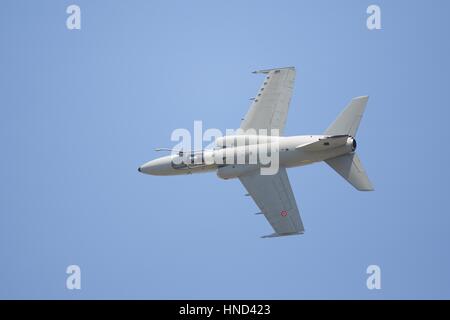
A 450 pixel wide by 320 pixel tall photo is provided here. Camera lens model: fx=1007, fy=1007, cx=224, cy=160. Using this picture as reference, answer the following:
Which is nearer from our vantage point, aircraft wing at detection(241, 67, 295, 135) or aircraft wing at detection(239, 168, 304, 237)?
aircraft wing at detection(239, 168, 304, 237)

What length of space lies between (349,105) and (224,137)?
928 centimetres

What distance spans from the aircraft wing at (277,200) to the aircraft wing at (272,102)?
379 cm

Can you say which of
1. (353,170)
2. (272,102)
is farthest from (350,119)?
(272,102)

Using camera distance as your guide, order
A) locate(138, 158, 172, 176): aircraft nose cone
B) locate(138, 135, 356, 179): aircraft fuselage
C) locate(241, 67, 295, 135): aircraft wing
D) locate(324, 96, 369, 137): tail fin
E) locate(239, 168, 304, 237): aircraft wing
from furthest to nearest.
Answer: locate(138, 158, 172, 176): aircraft nose cone
locate(241, 67, 295, 135): aircraft wing
locate(239, 168, 304, 237): aircraft wing
locate(324, 96, 369, 137): tail fin
locate(138, 135, 356, 179): aircraft fuselage

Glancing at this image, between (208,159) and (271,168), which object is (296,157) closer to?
(271,168)

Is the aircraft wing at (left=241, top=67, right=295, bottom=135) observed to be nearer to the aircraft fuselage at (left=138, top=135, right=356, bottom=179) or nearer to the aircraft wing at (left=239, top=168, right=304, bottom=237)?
the aircraft fuselage at (left=138, top=135, right=356, bottom=179)

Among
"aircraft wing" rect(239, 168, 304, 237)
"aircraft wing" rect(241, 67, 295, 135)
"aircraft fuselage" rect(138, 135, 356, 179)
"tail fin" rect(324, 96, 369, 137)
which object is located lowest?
"aircraft wing" rect(239, 168, 304, 237)

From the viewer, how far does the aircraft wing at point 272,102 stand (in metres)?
72.9

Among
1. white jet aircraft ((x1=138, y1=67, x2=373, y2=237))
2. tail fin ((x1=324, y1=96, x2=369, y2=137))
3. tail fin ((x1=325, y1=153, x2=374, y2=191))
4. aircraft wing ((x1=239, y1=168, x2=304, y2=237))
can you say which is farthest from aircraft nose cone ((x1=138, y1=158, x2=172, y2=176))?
tail fin ((x1=325, y1=153, x2=374, y2=191))

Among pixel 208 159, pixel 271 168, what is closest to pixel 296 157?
pixel 271 168

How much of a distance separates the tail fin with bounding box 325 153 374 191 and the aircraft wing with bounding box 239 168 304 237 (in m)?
3.80

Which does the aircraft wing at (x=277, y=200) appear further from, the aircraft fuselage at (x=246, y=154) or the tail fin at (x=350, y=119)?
the tail fin at (x=350, y=119)

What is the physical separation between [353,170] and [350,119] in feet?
11.6

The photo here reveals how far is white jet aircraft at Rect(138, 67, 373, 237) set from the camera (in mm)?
69312
